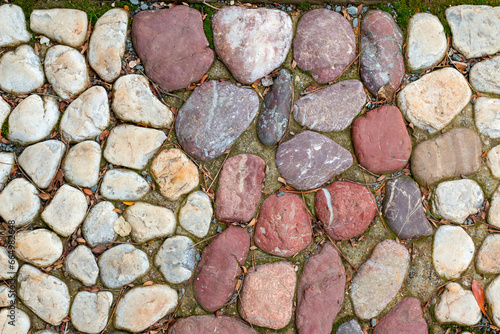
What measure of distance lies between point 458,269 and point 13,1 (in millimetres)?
3383

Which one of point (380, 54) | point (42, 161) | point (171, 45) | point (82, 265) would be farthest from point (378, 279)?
point (42, 161)

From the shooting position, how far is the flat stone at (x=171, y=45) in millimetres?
2266

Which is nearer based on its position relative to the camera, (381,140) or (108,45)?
(108,45)

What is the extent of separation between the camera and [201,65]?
230cm

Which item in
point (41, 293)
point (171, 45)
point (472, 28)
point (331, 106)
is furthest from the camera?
point (472, 28)

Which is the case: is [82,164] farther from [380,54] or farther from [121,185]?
[380,54]

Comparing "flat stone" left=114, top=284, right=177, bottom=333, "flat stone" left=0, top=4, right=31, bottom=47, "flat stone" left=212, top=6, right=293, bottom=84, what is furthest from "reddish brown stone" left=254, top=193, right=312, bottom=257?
"flat stone" left=0, top=4, right=31, bottom=47

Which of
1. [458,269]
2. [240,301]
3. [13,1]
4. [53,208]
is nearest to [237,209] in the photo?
[240,301]

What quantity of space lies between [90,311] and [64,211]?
0.63 m

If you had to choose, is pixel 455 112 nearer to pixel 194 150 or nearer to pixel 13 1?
pixel 194 150

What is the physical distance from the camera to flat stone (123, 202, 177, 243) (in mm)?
2250

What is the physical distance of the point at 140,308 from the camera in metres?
2.21

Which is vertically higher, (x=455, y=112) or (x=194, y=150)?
(x=455, y=112)

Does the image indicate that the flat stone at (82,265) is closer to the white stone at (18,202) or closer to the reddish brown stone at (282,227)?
the white stone at (18,202)
